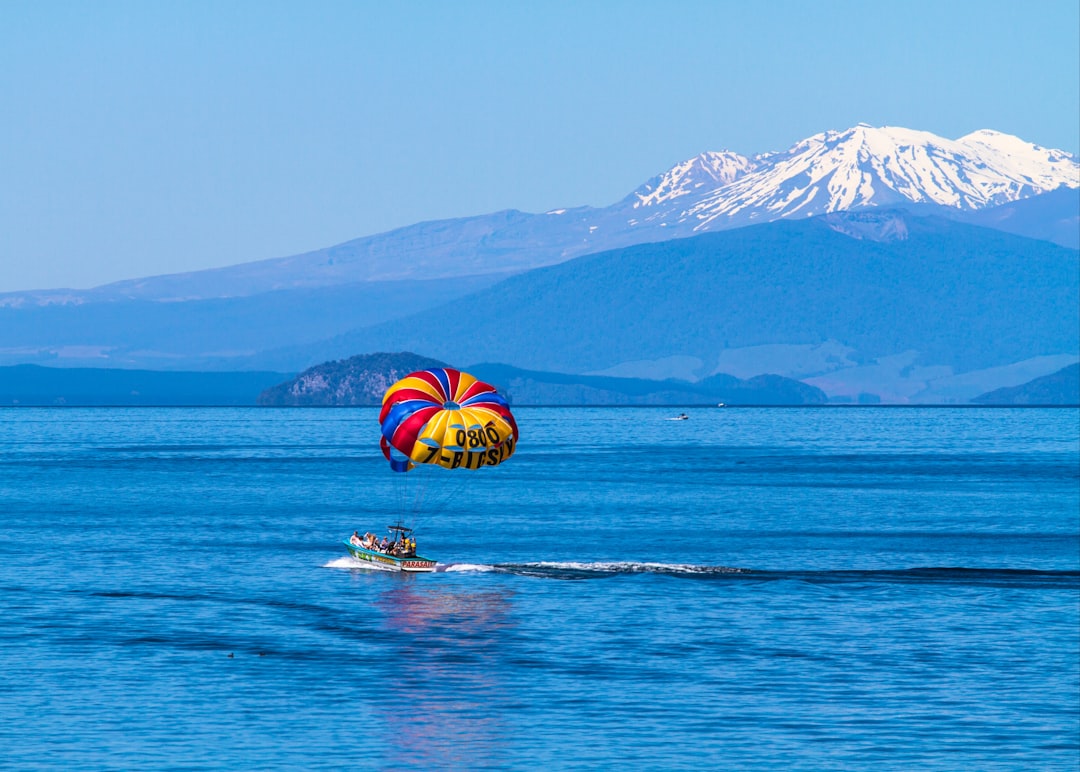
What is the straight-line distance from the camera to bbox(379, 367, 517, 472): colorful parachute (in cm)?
7638

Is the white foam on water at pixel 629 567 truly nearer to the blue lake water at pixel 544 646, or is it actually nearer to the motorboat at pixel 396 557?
the blue lake water at pixel 544 646

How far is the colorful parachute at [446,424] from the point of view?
7638 cm

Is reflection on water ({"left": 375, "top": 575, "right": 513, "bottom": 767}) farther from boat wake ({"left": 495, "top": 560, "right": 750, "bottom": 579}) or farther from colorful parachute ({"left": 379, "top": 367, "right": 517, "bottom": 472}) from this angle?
boat wake ({"left": 495, "top": 560, "right": 750, "bottom": 579})

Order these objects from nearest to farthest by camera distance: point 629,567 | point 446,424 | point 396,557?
point 446,424
point 396,557
point 629,567

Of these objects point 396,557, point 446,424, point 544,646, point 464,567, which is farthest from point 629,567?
point 544,646

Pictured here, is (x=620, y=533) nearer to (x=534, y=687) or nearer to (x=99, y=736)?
(x=534, y=687)

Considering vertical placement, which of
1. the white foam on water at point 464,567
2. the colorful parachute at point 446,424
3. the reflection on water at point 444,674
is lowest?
the reflection on water at point 444,674

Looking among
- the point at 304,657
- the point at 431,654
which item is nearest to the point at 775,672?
the point at 431,654

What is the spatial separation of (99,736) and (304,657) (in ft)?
42.2

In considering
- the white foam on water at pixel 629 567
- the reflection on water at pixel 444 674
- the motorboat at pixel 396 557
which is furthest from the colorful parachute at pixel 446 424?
the white foam on water at pixel 629 567

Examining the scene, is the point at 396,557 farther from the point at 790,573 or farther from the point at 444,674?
the point at 444,674

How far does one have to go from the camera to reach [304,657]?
5934cm

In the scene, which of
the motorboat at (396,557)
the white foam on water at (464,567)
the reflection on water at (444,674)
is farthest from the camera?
the white foam on water at (464,567)

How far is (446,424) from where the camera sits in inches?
3014
